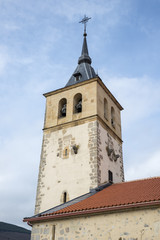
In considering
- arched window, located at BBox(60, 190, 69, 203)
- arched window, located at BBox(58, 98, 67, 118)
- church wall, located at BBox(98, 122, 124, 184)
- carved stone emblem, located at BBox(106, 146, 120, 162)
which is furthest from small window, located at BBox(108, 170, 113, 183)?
arched window, located at BBox(58, 98, 67, 118)

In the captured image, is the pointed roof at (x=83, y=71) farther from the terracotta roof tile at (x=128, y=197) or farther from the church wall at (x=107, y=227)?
the church wall at (x=107, y=227)

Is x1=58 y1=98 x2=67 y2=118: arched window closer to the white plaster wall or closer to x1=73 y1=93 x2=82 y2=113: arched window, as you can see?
x1=73 y1=93 x2=82 y2=113: arched window

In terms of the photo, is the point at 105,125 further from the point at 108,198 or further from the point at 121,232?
the point at 121,232

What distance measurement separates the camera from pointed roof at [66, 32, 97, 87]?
60.7 ft

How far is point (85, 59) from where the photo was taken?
71.7 feet

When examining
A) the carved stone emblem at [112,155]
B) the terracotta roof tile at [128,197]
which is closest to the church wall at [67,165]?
the carved stone emblem at [112,155]

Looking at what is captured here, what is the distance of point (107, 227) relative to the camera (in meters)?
8.83

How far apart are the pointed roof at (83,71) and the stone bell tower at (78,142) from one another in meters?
0.08

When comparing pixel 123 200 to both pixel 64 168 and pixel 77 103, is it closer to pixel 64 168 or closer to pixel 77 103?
pixel 64 168

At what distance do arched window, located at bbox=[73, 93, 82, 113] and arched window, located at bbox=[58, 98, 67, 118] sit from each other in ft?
2.43

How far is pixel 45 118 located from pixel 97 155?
504 centimetres

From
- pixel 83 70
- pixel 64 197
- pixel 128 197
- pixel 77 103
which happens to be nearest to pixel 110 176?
pixel 64 197

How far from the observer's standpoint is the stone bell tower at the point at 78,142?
1396cm

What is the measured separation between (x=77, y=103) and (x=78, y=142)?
3.13 metres
